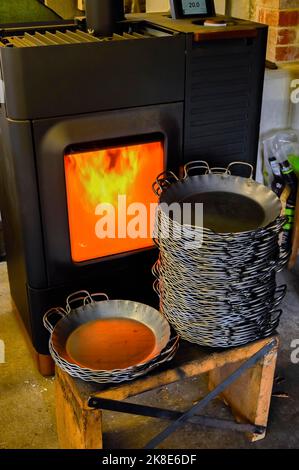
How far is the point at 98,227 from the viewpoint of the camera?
1593mm

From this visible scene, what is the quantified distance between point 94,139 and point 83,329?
1.58 feet

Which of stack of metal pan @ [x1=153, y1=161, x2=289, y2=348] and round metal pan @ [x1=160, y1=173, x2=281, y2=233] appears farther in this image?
round metal pan @ [x1=160, y1=173, x2=281, y2=233]

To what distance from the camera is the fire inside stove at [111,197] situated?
59.0 inches

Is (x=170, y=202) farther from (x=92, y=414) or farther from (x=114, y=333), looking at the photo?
(x=92, y=414)

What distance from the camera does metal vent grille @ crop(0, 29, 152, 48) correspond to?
1416mm

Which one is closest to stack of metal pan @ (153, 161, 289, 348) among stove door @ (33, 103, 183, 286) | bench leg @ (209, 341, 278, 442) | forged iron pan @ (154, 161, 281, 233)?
forged iron pan @ (154, 161, 281, 233)

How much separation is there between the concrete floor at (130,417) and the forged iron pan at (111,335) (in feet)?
1.15

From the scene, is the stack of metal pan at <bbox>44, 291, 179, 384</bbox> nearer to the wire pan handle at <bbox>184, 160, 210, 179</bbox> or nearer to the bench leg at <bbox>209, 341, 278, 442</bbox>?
the bench leg at <bbox>209, 341, 278, 442</bbox>

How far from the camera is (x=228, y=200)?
1338 millimetres

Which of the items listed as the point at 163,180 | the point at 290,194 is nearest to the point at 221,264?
the point at 163,180

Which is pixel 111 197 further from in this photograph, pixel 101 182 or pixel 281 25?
pixel 281 25

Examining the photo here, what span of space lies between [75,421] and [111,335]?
0.20 m

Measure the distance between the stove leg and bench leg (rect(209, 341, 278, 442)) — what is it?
0.49 metres
